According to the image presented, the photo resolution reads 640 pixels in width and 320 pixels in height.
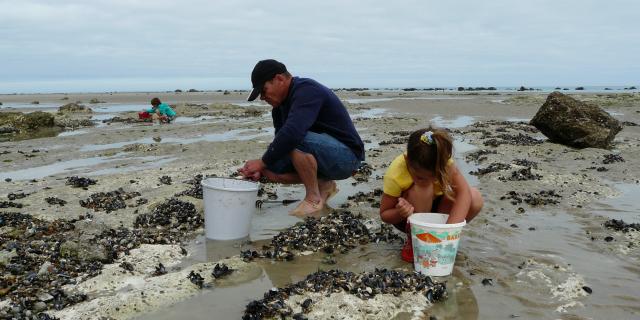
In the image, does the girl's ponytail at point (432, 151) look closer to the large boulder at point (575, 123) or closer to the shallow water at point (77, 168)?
the shallow water at point (77, 168)

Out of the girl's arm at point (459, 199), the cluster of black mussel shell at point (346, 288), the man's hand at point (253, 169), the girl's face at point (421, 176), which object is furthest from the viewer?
the man's hand at point (253, 169)

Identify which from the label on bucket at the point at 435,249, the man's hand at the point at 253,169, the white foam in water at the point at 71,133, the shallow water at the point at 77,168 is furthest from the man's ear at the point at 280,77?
the white foam in water at the point at 71,133

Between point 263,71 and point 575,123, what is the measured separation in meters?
8.70

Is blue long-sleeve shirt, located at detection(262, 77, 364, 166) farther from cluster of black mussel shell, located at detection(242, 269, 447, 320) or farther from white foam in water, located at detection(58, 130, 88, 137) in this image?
white foam in water, located at detection(58, 130, 88, 137)

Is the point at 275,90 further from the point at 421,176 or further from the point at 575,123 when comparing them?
the point at 575,123

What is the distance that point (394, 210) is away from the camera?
4.49 meters

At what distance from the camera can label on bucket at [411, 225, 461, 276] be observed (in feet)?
13.2

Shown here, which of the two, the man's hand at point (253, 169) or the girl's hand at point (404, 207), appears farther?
the man's hand at point (253, 169)

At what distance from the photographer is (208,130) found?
56.1 ft

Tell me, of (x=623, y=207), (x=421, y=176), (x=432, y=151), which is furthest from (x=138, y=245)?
(x=623, y=207)

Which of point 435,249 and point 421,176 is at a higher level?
point 421,176

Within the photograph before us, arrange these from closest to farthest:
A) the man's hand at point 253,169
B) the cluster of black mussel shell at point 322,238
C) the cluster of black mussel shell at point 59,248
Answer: the cluster of black mussel shell at point 59,248
the cluster of black mussel shell at point 322,238
the man's hand at point 253,169

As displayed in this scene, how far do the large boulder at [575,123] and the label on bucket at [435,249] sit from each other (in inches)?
348

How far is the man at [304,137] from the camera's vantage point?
5742 mm
